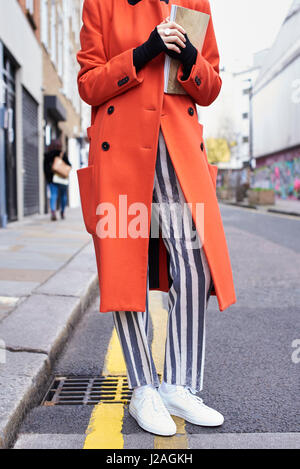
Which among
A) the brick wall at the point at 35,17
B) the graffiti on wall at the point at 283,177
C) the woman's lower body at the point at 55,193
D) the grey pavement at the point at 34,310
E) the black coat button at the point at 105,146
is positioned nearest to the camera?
the black coat button at the point at 105,146

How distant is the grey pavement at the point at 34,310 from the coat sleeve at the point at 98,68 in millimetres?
1218

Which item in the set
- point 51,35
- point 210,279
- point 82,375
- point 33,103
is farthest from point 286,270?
Result: point 51,35

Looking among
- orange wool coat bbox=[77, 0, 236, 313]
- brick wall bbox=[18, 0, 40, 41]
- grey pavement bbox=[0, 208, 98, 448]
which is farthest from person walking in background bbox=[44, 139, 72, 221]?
orange wool coat bbox=[77, 0, 236, 313]

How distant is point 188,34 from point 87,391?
1.62 metres

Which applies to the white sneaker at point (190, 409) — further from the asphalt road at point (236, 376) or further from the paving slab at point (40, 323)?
the paving slab at point (40, 323)

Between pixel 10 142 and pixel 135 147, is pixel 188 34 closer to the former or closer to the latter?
pixel 135 147

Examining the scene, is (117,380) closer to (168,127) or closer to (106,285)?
(106,285)

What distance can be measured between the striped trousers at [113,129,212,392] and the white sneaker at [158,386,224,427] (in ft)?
0.13

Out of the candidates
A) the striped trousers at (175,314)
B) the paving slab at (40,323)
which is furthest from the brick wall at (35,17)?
the striped trousers at (175,314)

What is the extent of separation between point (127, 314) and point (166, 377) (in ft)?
1.02

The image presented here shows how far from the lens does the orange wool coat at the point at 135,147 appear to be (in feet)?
6.60

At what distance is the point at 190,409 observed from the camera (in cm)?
212

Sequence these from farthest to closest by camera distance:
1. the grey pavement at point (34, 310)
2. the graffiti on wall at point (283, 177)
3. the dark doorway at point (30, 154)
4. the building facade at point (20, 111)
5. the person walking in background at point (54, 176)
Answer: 1. the graffiti on wall at point (283, 177)
2. the dark doorway at point (30, 154)
3. the person walking in background at point (54, 176)
4. the building facade at point (20, 111)
5. the grey pavement at point (34, 310)

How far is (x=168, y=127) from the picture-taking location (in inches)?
80.0
